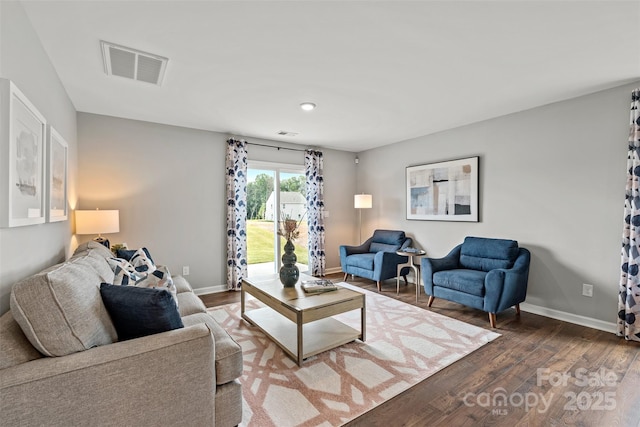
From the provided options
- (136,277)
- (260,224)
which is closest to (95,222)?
(136,277)

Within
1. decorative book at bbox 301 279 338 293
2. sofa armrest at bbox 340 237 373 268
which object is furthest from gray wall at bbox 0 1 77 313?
sofa armrest at bbox 340 237 373 268

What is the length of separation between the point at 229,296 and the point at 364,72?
11.2 ft

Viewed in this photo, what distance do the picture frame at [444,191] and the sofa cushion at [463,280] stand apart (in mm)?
996

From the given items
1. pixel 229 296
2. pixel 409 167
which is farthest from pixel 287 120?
pixel 229 296

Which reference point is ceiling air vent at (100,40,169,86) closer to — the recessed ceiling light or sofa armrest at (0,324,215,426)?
the recessed ceiling light

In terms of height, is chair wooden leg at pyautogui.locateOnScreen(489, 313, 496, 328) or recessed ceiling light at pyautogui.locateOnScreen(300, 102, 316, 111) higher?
recessed ceiling light at pyautogui.locateOnScreen(300, 102, 316, 111)

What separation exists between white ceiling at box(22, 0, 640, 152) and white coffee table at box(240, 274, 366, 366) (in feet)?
6.62

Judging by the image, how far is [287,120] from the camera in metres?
3.87

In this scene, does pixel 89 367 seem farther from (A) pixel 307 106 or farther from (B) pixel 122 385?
(A) pixel 307 106

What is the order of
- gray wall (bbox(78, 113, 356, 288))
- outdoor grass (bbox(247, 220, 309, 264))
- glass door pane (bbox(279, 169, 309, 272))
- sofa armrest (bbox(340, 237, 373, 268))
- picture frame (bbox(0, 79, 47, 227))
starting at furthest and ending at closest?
1. glass door pane (bbox(279, 169, 309, 272))
2. sofa armrest (bbox(340, 237, 373, 268))
3. outdoor grass (bbox(247, 220, 309, 264))
4. gray wall (bbox(78, 113, 356, 288))
5. picture frame (bbox(0, 79, 47, 227))

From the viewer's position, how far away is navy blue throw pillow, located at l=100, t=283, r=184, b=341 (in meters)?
1.44

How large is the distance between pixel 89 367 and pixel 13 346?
31 cm

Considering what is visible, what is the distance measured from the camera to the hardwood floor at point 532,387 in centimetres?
175

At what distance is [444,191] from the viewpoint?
439 centimetres
